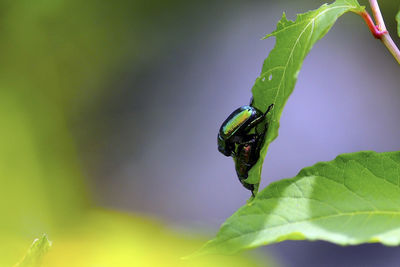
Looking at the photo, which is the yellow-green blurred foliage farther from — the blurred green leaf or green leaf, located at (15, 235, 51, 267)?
green leaf, located at (15, 235, 51, 267)

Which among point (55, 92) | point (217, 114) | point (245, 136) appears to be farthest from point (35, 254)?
point (55, 92)

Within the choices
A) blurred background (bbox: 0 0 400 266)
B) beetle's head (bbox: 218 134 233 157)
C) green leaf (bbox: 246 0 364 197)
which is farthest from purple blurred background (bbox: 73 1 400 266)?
green leaf (bbox: 246 0 364 197)

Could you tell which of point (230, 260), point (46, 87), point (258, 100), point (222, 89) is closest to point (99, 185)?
point (46, 87)

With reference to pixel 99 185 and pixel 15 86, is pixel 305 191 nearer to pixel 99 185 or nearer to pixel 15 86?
pixel 99 185

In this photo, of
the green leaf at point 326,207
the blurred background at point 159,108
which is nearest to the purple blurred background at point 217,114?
the blurred background at point 159,108

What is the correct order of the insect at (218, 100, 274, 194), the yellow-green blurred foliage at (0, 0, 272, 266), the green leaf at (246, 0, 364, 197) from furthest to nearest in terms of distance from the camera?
the yellow-green blurred foliage at (0, 0, 272, 266)
the insect at (218, 100, 274, 194)
the green leaf at (246, 0, 364, 197)

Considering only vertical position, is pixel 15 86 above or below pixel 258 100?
above

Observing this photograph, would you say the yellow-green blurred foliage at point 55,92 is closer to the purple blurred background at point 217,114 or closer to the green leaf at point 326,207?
the purple blurred background at point 217,114
